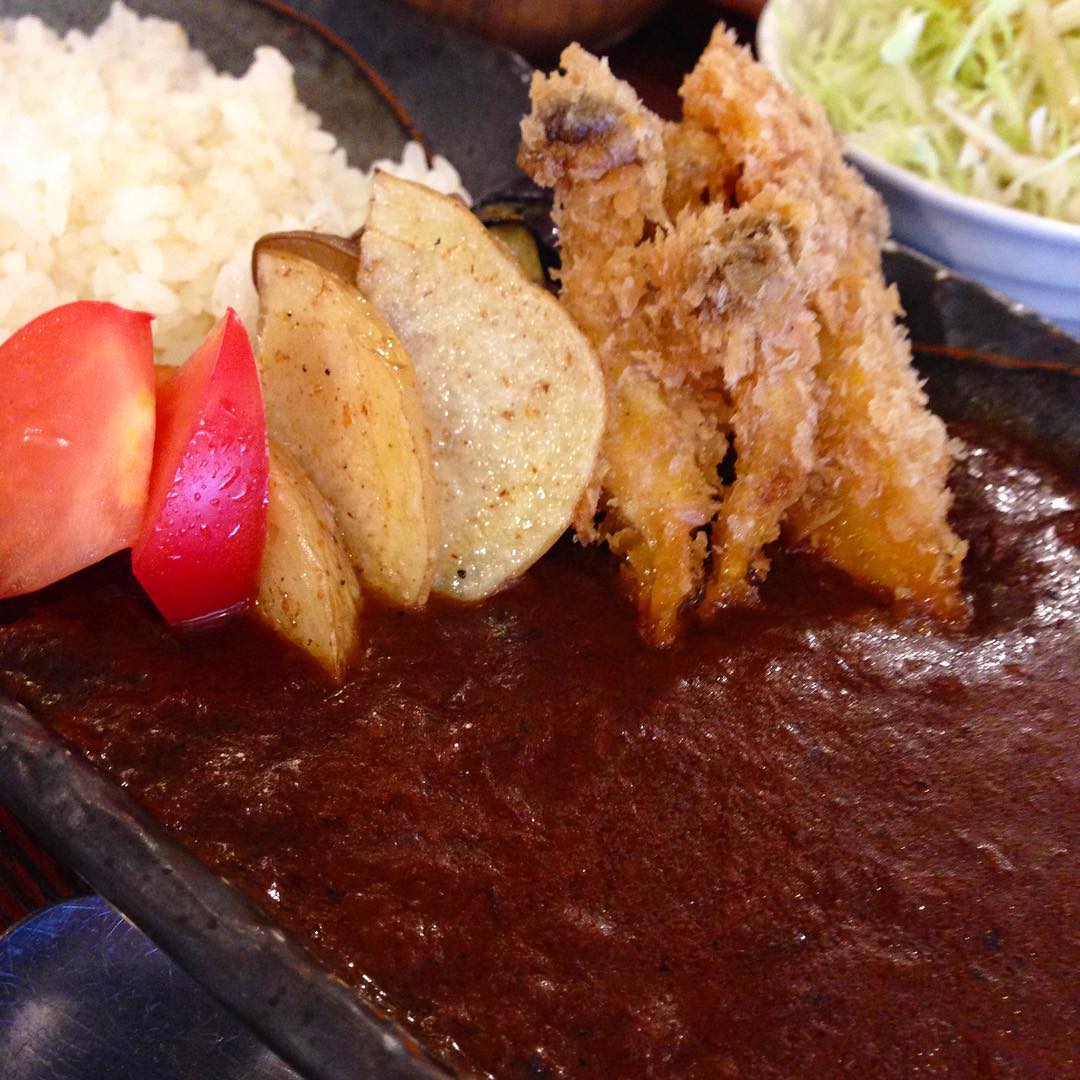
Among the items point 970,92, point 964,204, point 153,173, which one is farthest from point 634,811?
point 970,92

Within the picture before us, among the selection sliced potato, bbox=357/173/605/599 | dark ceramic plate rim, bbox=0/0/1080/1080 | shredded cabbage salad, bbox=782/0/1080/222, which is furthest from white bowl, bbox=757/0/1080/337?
dark ceramic plate rim, bbox=0/0/1080/1080

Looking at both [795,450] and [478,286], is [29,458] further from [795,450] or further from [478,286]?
[795,450]

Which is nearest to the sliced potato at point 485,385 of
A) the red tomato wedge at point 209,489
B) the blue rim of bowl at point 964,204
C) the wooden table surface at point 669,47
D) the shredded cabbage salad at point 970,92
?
the red tomato wedge at point 209,489

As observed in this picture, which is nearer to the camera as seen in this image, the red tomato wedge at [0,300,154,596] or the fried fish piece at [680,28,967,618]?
the red tomato wedge at [0,300,154,596]

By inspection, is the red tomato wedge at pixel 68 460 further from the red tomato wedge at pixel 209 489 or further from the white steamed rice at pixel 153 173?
the white steamed rice at pixel 153 173

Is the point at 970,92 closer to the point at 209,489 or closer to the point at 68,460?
the point at 209,489

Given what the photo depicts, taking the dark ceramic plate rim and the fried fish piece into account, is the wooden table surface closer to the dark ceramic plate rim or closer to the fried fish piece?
the fried fish piece
